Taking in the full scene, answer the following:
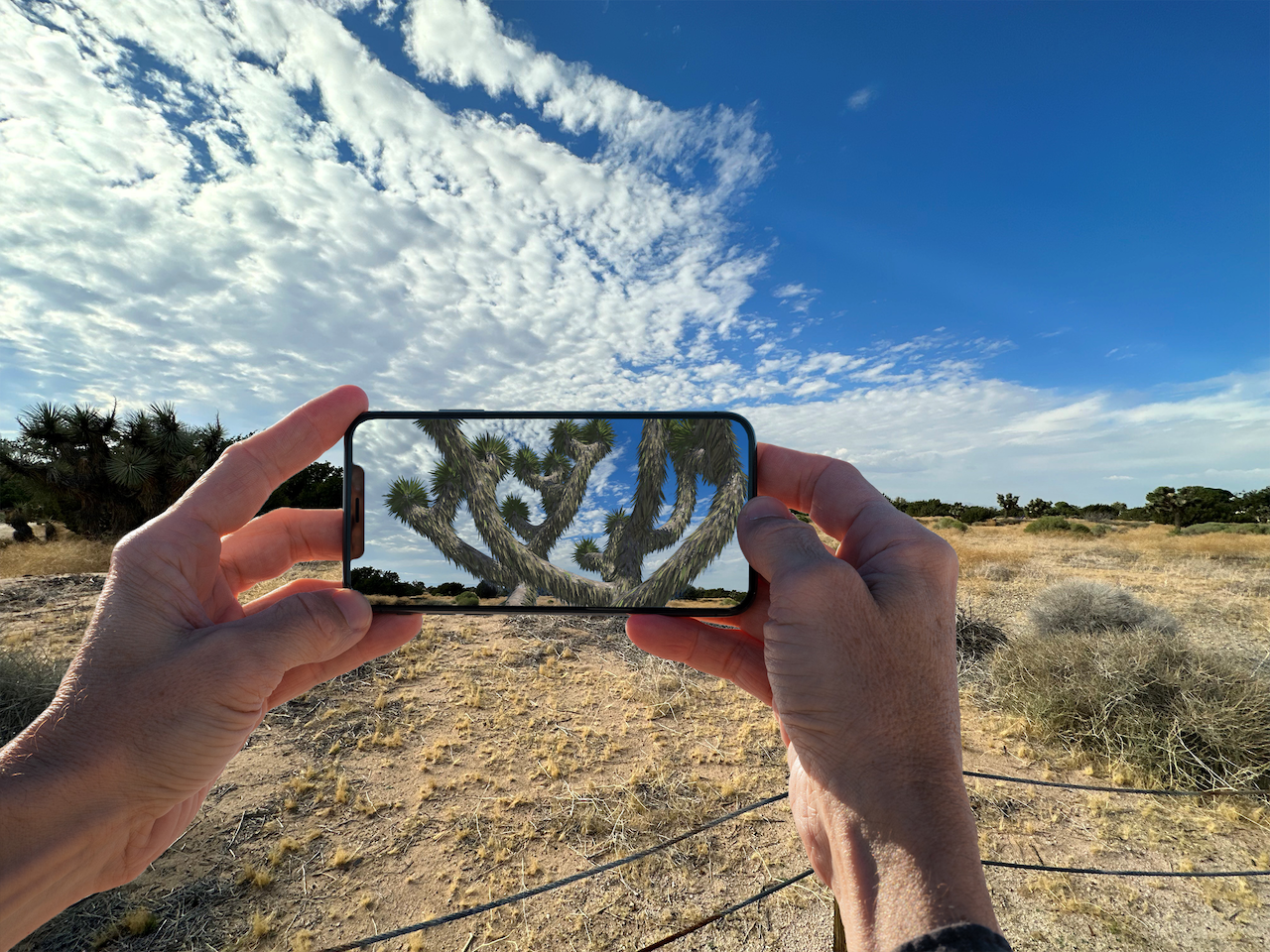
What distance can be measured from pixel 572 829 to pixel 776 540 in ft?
14.0

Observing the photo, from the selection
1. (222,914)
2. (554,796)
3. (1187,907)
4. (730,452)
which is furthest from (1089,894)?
(222,914)

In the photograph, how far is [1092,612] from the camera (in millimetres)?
9016

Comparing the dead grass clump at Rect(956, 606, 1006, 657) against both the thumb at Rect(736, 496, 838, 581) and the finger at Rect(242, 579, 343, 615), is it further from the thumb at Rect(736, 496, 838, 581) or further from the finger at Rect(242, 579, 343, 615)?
the finger at Rect(242, 579, 343, 615)

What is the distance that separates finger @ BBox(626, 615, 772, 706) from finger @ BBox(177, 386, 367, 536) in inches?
50.0

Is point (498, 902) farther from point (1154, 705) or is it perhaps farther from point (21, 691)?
point (1154, 705)

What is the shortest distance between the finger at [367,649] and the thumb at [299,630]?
0.47ft

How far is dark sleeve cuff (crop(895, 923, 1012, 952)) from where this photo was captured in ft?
3.04

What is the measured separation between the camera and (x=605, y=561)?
1.92 m

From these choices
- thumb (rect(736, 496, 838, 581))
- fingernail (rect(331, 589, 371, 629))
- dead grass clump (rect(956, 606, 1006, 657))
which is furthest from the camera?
dead grass clump (rect(956, 606, 1006, 657))

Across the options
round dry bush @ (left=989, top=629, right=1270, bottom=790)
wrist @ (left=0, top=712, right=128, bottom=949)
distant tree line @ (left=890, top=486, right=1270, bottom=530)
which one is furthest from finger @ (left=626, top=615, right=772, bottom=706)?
distant tree line @ (left=890, top=486, right=1270, bottom=530)

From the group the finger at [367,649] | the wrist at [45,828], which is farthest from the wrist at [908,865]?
the wrist at [45,828]

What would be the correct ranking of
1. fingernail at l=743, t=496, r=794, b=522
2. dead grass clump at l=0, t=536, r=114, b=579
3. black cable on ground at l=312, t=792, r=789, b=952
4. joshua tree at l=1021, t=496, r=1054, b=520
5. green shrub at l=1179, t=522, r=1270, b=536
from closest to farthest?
fingernail at l=743, t=496, r=794, b=522, black cable on ground at l=312, t=792, r=789, b=952, dead grass clump at l=0, t=536, r=114, b=579, green shrub at l=1179, t=522, r=1270, b=536, joshua tree at l=1021, t=496, r=1054, b=520

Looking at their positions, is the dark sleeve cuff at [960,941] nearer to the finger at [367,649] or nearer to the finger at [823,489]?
the finger at [823,489]

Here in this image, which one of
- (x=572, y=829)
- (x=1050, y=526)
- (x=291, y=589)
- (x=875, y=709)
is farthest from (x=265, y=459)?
(x=1050, y=526)
